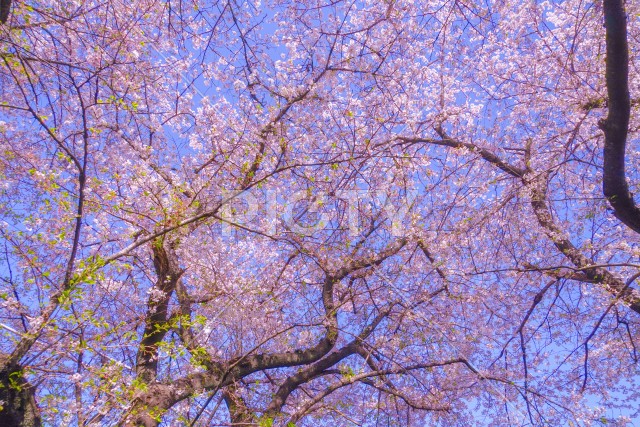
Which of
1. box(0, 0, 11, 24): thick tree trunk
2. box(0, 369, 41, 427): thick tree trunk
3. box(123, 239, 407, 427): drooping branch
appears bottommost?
box(0, 369, 41, 427): thick tree trunk

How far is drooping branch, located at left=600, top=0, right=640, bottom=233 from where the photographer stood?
3391 mm

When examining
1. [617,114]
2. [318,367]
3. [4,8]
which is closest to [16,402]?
[4,8]

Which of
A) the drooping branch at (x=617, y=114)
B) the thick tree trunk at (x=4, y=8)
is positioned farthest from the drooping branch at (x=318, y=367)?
the thick tree trunk at (x=4, y=8)

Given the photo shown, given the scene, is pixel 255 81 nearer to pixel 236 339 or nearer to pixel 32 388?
pixel 236 339

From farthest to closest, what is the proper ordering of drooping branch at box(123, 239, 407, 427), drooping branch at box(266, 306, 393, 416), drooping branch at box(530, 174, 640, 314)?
drooping branch at box(266, 306, 393, 416), drooping branch at box(530, 174, 640, 314), drooping branch at box(123, 239, 407, 427)

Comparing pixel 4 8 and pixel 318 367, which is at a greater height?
pixel 4 8

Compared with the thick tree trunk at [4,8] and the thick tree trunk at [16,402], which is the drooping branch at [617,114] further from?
the thick tree trunk at [16,402]

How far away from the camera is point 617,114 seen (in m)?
3.71

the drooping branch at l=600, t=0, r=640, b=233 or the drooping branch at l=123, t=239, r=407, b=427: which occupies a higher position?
the drooping branch at l=600, t=0, r=640, b=233

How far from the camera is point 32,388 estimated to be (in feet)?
10.9

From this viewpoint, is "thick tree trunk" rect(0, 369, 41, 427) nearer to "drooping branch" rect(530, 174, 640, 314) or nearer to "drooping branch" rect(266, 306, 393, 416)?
"drooping branch" rect(266, 306, 393, 416)

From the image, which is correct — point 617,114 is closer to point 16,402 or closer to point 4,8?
point 4,8

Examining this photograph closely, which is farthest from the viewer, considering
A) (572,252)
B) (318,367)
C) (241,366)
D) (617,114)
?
(318,367)

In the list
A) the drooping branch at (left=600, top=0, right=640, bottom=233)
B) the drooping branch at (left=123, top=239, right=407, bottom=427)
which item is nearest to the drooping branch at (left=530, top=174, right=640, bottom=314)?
the drooping branch at (left=600, top=0, right=640, bottom=233)
